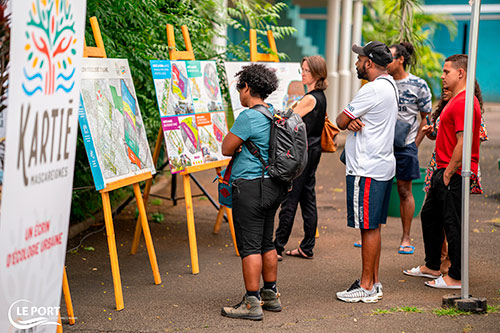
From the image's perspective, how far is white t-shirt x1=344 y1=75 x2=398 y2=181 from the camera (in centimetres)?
471

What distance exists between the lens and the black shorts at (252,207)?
4.39 m

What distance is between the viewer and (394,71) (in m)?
6.31

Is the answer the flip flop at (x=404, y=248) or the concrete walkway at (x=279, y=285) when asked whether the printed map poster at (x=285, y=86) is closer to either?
the concrete walkway at (x=279, y=285)

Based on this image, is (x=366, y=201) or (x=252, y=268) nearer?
(x=252, y=268)

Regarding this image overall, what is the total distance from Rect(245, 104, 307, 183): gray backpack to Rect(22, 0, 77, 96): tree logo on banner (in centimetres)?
164

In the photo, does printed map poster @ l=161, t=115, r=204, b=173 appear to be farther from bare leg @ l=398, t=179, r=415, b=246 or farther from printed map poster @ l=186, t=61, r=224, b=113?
bare leg @ l=398, t=179, r=415, b=246

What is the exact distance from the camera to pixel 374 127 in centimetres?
476

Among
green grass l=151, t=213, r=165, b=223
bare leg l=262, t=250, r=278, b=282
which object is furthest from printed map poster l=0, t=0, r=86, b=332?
green grass l=151, t=213, r=165, b=223

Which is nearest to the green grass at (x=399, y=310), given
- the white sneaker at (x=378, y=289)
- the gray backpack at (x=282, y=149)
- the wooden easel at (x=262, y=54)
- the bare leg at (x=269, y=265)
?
the white sneaker at (x=378, y=289)

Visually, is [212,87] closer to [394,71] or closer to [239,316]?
[394,71]

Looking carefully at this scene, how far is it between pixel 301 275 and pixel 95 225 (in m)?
2.89

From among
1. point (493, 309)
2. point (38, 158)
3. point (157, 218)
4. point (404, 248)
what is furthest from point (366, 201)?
point (157, 218)

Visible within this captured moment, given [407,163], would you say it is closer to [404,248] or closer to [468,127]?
[404,248]

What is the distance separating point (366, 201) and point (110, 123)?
2.05m
